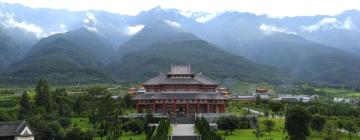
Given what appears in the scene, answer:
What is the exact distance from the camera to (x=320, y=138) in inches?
2452

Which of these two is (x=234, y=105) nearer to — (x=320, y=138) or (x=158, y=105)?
(x=158, y=105)

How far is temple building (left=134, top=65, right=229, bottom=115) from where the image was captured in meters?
81.6

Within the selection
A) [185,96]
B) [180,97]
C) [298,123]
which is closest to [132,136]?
[180,97]

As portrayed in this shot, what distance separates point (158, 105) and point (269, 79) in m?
111

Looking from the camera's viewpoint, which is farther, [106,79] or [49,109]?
[106,79]

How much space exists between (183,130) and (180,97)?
1846 cm

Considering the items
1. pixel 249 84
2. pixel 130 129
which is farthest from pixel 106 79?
pixel 130 129

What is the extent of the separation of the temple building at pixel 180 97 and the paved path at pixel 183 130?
11432mm

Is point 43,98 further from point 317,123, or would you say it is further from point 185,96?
point 317,123

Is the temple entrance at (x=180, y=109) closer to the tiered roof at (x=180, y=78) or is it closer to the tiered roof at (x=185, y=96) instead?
the tiered roof at (x=185, y=96)

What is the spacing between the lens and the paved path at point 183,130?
194 feet

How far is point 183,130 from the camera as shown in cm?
6356

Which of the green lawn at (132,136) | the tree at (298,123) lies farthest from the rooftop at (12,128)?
the tree at (298,123)

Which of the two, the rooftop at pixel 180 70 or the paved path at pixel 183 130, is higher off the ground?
the rooftop at pixel 180 70
